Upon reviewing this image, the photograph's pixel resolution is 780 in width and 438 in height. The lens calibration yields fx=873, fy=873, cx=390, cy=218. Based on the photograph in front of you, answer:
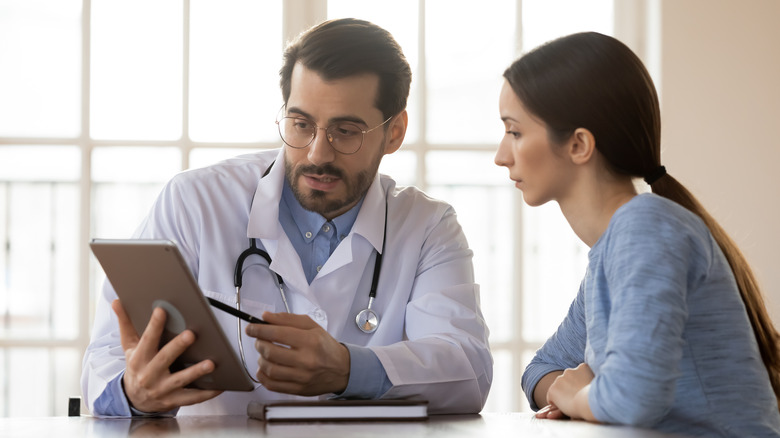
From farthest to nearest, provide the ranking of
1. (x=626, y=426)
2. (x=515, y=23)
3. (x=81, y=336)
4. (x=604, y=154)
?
1. (x=515, y=23)
2. (x=81, y=336)
3. (x=604, y=154)
4. (x=626, y=426)

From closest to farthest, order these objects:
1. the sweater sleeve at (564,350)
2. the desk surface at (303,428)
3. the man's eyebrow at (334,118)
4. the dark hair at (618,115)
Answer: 1. the desk surface at (303,428)
2. the dark hair at (618,115)
3. the sweater sleeve at (564,350)
4. the man's eyebrow at (334,118)

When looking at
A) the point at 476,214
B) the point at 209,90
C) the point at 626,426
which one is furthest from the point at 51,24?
the point at 626,426

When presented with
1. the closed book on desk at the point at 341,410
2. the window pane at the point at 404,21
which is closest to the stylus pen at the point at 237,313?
the closed book on desk at the point at 341,410

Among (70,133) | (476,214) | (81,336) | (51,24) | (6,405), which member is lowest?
(6,405)

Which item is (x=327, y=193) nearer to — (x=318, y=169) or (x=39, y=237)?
(x=318, y=169)

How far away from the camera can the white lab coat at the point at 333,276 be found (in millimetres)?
1772

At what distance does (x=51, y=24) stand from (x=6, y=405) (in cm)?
129

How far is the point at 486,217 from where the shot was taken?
9.84 feet

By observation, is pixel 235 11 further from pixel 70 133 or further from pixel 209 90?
pixel 70 133

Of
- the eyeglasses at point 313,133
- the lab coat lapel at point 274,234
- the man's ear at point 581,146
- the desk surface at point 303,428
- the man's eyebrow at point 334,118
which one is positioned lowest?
the desk surface at point 303,428

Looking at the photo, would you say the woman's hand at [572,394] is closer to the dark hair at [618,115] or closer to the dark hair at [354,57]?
the dark hair at [618,115]

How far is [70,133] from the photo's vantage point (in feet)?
9.52

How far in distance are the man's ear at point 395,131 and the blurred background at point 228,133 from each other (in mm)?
788

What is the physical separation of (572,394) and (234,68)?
6.33 ft
